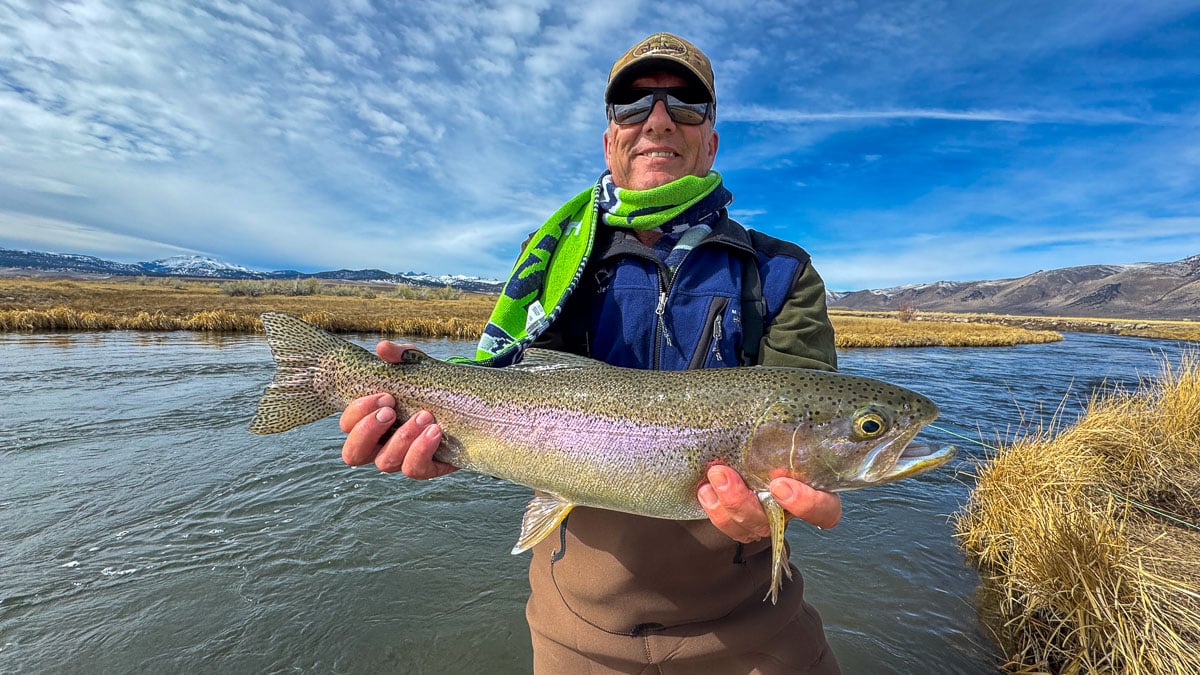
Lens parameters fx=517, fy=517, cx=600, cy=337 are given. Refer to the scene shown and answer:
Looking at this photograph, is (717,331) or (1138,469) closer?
(717,331)

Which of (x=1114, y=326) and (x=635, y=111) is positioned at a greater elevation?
(x=635, y=111)

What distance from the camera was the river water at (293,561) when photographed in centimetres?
524

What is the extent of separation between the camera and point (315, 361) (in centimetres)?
309

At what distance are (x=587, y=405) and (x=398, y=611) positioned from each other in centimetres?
491

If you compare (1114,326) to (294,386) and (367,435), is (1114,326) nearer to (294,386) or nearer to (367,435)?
(367,435)

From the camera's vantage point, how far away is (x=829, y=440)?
2371 mm

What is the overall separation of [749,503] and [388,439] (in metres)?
1.86

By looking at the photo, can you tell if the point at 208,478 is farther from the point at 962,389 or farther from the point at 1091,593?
the point at 962,389

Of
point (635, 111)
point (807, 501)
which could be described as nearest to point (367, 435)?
point (807, 501)

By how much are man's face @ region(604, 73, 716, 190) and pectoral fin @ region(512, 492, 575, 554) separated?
1739 millimetres

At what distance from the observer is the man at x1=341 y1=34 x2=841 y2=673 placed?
2486mm

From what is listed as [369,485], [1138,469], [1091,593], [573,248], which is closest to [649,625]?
[573,248]

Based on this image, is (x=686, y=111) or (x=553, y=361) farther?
(x=686, y=111)

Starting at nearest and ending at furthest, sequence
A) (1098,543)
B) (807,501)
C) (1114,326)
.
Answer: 1. (807,501)
2. (1098,543)
3. (1114,326)
